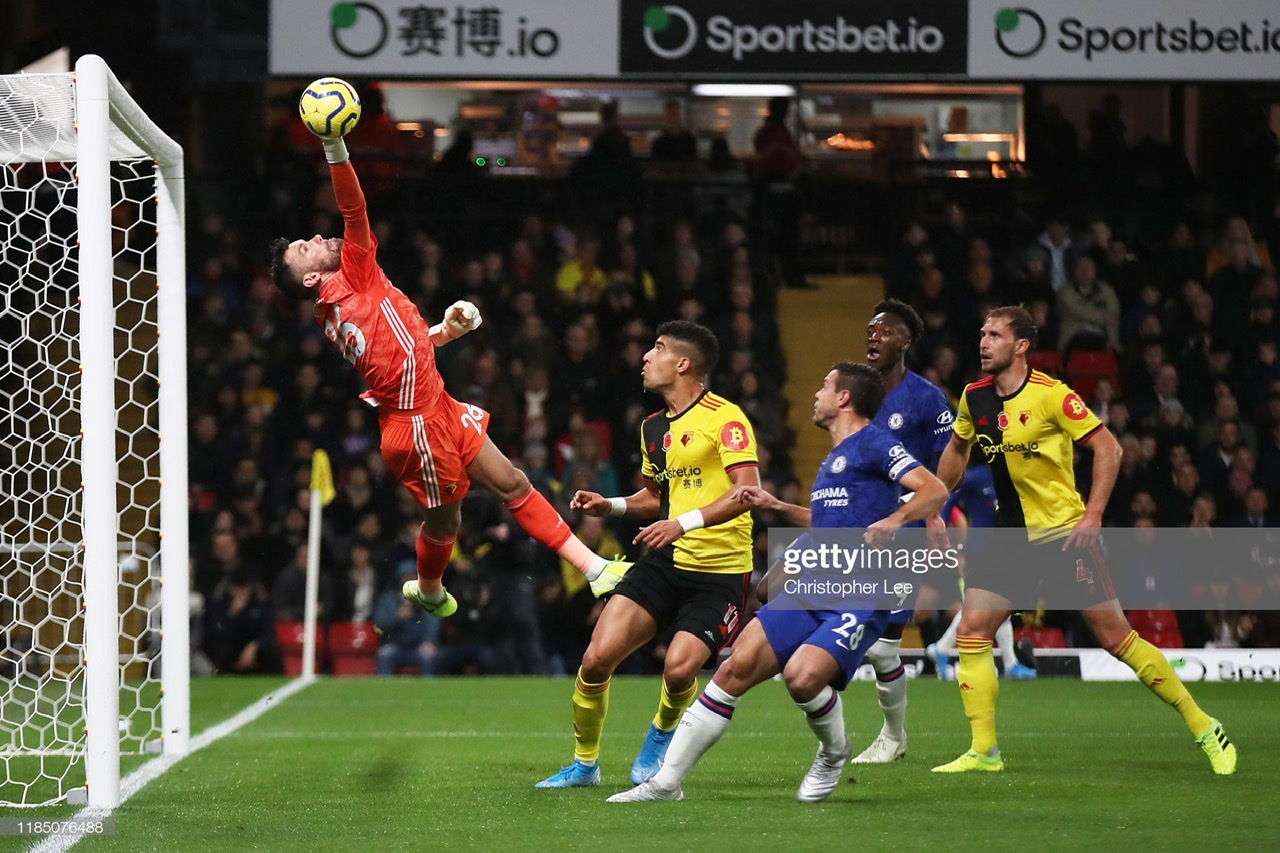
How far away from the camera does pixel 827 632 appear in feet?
20.4

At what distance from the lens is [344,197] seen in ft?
22.5

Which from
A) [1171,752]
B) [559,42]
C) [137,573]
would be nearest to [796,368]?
[559,42]

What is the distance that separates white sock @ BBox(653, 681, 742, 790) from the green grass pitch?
0.19 meters

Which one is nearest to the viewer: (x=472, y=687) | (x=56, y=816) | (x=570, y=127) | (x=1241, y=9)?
(x=56, y=816)

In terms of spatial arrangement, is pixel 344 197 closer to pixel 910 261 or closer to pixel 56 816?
pixel 56 816

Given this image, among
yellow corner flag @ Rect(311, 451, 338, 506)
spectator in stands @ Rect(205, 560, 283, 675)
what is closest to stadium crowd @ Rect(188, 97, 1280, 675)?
spectator in stands @ Rect(205, 560, 283, 675)

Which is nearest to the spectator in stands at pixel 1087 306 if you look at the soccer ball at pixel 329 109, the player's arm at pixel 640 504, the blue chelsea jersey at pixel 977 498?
the blue chelsea jersey at pixel 977 498

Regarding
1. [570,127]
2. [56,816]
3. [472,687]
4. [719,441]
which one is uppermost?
[570,127]

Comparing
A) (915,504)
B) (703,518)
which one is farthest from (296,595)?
(915,504)

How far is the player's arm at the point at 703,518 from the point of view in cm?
623

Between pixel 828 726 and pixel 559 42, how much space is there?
9406 millimetres

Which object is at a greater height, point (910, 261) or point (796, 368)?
point (910, 261)

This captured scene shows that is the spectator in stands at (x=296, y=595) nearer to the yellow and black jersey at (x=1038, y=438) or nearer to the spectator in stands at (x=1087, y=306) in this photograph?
the spectator in stands at (x=1087, y=306)

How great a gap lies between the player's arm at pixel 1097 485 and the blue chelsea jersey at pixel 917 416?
0.79m
